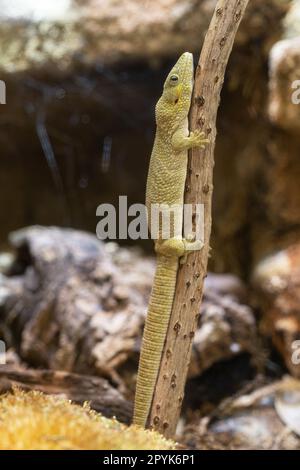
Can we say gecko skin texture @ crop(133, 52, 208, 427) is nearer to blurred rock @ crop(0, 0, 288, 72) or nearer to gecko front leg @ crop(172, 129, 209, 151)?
gecko front leg @ crop(172, 129, 209, 151)

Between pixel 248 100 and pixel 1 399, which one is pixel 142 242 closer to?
pixel 248 100

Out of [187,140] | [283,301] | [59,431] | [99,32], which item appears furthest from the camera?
[99,32]

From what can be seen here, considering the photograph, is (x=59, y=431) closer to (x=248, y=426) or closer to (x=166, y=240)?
(x=166, y=240)

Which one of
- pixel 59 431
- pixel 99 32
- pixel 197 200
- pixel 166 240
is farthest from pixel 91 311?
pixel 99 32

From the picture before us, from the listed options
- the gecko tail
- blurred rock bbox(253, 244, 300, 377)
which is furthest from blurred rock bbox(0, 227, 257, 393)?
the gecko tail

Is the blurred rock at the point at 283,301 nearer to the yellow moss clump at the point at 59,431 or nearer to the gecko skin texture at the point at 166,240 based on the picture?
the gecko skin texture at the point at 166,240
